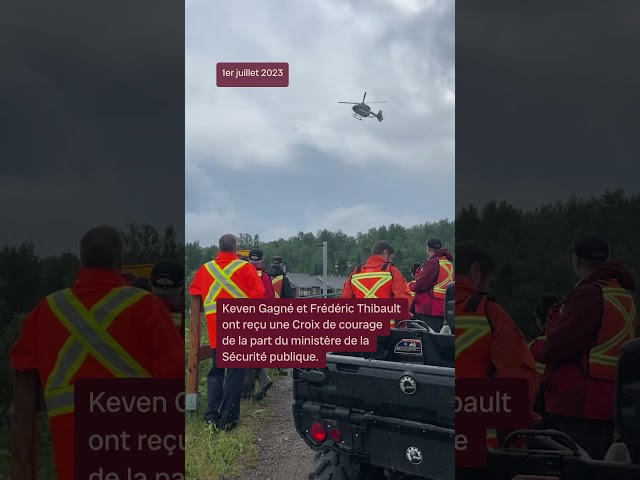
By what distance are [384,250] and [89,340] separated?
0.99 m

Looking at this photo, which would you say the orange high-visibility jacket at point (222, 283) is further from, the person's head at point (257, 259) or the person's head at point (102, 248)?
the person's head at point (102, 248)

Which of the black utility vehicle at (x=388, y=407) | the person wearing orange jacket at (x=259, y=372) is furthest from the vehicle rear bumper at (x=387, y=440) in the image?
the person wearing orange jacket at (x=259, y=372)

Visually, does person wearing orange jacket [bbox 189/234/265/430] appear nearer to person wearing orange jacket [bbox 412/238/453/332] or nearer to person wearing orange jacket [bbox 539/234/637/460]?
person wearing orange jacket [bbox 412/238/453/332]

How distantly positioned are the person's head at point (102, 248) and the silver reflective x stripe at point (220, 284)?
30 centimetres

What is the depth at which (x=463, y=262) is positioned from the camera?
2.11m

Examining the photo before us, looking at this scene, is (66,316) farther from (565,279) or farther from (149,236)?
(565,279)

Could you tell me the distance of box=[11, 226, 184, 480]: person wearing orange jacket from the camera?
2072mm

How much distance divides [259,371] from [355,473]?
505mm

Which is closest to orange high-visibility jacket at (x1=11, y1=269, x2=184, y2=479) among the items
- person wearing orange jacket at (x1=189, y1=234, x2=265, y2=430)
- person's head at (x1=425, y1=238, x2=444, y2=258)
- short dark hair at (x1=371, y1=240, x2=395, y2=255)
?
person wearing orange jacket at (x1=189, y1=234, x2=265, y2=430)

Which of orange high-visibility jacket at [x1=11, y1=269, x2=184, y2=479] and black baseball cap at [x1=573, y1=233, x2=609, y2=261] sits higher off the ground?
black baseball cap at [x1=573, y1=233, x2=609, y2=261]

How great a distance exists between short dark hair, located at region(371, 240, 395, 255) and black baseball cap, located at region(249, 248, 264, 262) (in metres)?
0.37

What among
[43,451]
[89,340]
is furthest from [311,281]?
[43,451]

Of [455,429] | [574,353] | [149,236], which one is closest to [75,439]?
[149,236]

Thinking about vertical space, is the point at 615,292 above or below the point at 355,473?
above
